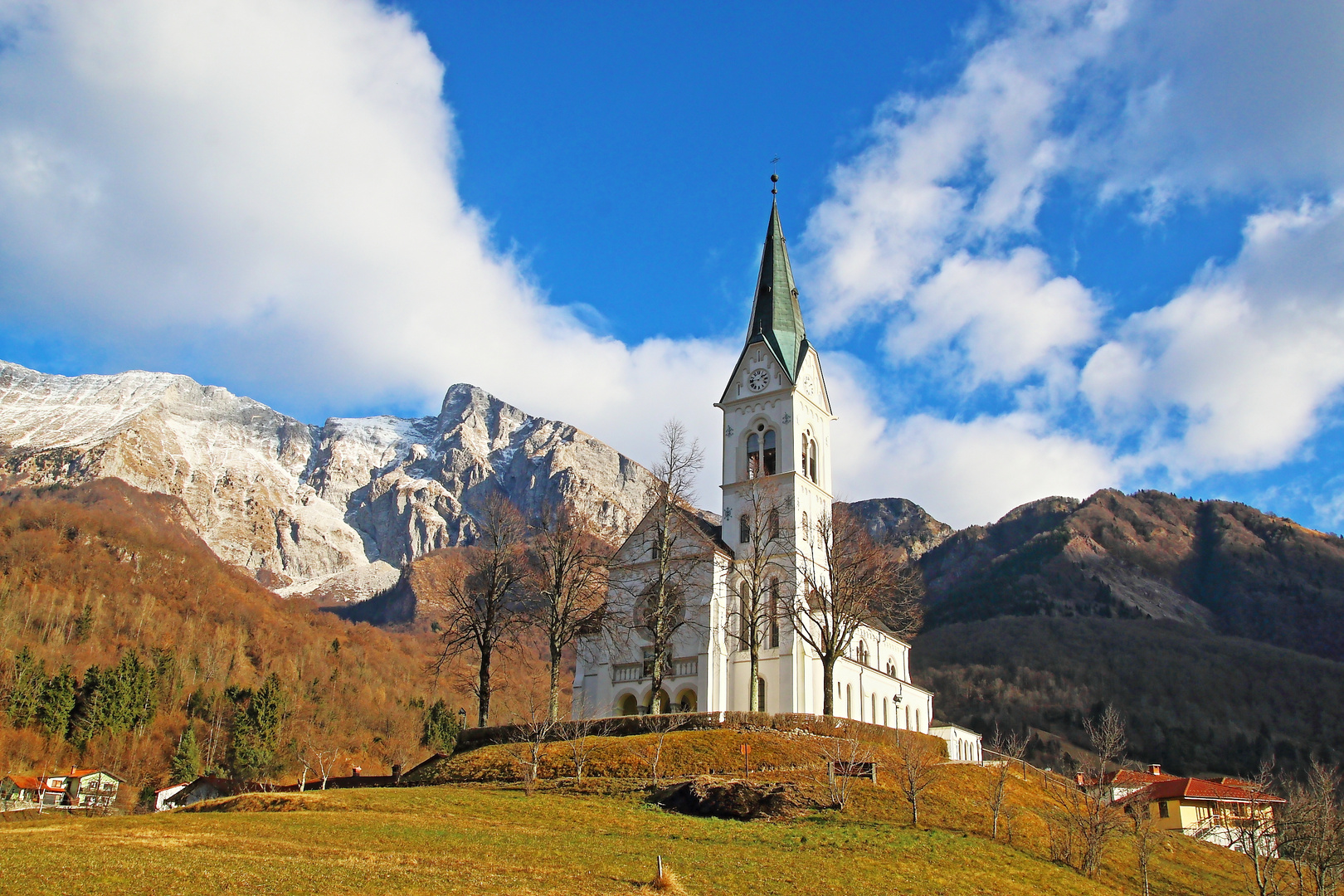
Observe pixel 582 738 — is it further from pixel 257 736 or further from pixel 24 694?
pixel 24 694

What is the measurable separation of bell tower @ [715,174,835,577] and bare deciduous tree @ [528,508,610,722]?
9.74 m

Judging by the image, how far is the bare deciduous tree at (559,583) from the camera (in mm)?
48406

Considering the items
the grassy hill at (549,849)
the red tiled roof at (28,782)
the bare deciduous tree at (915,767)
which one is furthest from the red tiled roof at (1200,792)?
the red tiled roof at (28,782)

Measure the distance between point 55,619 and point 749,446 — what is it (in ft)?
341

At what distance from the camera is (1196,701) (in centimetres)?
14562

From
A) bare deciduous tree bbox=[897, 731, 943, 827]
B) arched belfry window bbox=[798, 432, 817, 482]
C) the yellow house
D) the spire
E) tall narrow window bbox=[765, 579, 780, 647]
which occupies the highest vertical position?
the spire

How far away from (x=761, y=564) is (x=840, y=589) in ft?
20.3

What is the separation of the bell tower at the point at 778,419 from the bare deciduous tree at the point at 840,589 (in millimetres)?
1482

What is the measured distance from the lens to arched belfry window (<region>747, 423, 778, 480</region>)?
2285 inches

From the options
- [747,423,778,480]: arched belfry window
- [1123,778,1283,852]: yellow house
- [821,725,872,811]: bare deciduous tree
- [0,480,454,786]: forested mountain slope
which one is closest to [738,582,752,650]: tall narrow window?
[747,423,778,480]: arched belfry window

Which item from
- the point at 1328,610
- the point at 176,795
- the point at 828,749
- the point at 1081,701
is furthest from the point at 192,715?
the point at 1328,610

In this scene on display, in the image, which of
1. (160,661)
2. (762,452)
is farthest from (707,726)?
(160,661)

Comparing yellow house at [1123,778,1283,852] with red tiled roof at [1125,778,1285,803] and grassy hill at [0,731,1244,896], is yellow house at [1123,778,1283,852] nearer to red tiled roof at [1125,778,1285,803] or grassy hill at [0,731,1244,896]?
red tiled roof at [1125,778,1285,803]

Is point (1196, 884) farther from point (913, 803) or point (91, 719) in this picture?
point (91, 719)
